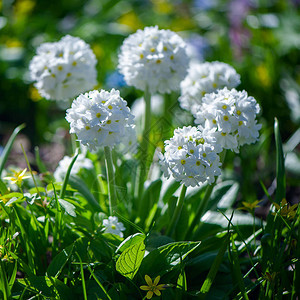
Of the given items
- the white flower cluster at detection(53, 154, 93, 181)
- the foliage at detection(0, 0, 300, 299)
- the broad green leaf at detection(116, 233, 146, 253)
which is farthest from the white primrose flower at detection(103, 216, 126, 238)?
the white flower cluster at detection(53, 154, 93, 181)

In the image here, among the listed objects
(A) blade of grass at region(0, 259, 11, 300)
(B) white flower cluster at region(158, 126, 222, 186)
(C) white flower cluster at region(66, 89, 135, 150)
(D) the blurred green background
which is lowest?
(D) the blurred green background

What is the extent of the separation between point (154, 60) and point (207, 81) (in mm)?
332

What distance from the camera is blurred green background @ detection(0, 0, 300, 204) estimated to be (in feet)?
12.6

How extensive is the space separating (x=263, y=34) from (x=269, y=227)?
3098mm

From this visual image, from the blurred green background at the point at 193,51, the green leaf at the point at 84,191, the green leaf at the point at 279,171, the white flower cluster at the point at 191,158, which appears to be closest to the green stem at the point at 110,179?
the green leaf at the point at 84,191

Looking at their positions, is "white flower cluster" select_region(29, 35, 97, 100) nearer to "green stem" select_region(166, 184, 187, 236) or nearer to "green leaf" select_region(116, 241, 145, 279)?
"green stem" select_region(166, 184, 187, 236)

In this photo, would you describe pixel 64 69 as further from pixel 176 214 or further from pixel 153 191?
pixel 176 214

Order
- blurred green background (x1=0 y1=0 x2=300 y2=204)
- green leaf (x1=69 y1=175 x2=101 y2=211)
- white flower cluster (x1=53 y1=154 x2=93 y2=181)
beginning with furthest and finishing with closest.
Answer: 1. blurred green background (x1=0 y1=0 x2=300 y2=204)
2. white flower cluster (x1=53 y1=154 x2=93 y2=181)
3. green leaf (x1=69 y1=175 x2=101 y2=211)

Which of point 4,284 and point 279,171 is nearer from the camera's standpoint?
point 4,284

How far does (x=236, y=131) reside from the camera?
1743 millimetres

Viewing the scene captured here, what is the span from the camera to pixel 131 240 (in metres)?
1.69

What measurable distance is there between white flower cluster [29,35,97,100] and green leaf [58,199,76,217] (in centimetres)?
72

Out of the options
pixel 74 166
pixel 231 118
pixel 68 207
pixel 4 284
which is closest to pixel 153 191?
pixel 74 166

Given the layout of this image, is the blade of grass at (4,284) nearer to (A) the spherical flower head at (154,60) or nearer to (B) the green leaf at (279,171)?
(A) the spherical flower head at (154,60)
